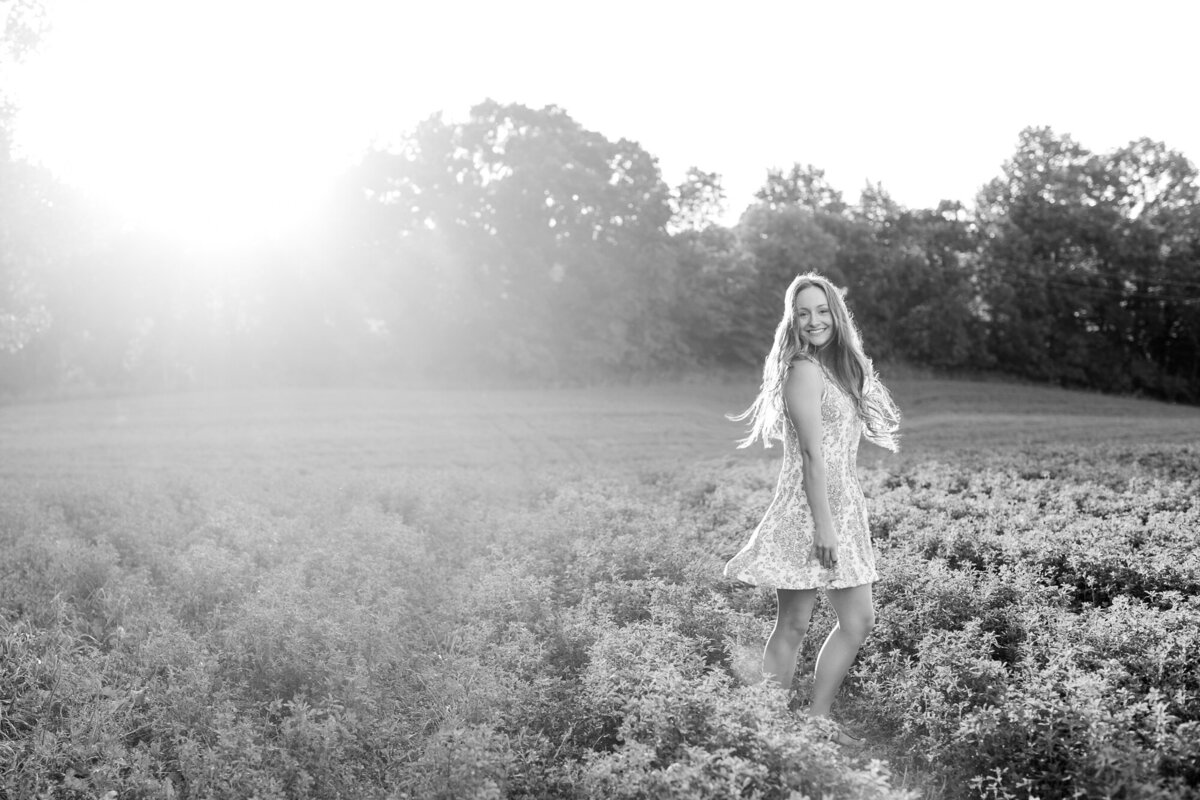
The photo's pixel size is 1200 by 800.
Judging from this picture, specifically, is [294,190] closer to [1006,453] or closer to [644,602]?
[1006,453]

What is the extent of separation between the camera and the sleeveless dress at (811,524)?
508cm

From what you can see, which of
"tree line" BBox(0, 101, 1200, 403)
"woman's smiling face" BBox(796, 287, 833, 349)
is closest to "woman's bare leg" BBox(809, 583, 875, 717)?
"woman's smiling face" BBox(796, 287, 833, 349)

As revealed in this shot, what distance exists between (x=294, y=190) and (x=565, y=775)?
3740cm

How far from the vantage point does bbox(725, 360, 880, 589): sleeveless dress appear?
→ 16.7 ft

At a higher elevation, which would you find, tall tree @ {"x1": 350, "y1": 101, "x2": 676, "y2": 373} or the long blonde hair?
tall tree @ {"x1": 350, "y1": 101, "x2": 676, "y2": 373}

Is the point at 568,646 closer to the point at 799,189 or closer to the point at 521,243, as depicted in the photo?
the point at 521,243

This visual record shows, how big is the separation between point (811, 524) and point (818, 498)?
21cm

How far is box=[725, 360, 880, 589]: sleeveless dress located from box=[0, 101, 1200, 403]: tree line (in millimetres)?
27436

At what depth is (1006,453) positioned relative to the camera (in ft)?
58.2

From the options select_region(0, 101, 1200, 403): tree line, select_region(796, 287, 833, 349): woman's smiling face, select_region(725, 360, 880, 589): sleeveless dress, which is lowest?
select_region(725, 360, 880, 589): sleeveless dress

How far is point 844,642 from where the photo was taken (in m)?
5.07

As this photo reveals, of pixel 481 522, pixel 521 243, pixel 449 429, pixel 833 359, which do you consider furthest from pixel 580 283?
pixel 833 359

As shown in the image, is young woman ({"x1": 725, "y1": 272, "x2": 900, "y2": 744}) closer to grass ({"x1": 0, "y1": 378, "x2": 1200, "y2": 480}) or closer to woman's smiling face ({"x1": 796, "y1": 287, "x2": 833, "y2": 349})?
woman's smiling face ({"x1": 796, "y1": 287, "x2": 833, "y2": 349})

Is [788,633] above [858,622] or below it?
below
